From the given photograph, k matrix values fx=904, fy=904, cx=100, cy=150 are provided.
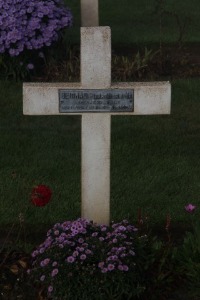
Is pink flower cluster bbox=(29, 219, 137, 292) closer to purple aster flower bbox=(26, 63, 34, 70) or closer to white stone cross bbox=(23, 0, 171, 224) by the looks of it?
white stone cross bbox=(23, 0, 171, 224)

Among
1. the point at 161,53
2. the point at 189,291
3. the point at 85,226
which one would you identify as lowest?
the point at 189,291

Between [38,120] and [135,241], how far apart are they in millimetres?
3819

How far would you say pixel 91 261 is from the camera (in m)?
4.64

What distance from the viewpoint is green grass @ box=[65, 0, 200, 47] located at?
1173 centimetres

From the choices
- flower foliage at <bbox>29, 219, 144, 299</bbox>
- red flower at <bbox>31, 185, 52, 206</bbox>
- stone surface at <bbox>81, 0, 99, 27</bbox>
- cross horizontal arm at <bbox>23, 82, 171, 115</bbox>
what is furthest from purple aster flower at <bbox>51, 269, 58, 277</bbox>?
stone surface at <bbox>81, 0, 99, 27</bbox>

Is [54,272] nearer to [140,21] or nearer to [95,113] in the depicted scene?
[95,113]

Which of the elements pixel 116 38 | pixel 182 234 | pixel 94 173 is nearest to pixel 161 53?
pixel 116 38

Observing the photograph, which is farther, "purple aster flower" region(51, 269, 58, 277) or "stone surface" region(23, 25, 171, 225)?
"stone surface" region(23, 25, 171, 225)

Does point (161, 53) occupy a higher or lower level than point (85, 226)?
higher

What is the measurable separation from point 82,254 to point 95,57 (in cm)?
108

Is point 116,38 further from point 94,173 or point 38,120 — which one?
point 94,173

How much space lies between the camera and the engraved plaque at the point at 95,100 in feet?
16.3

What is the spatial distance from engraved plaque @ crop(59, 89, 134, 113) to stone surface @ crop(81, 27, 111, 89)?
4cm

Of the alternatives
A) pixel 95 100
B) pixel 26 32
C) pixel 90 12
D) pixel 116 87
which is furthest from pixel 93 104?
pixel 90 12
